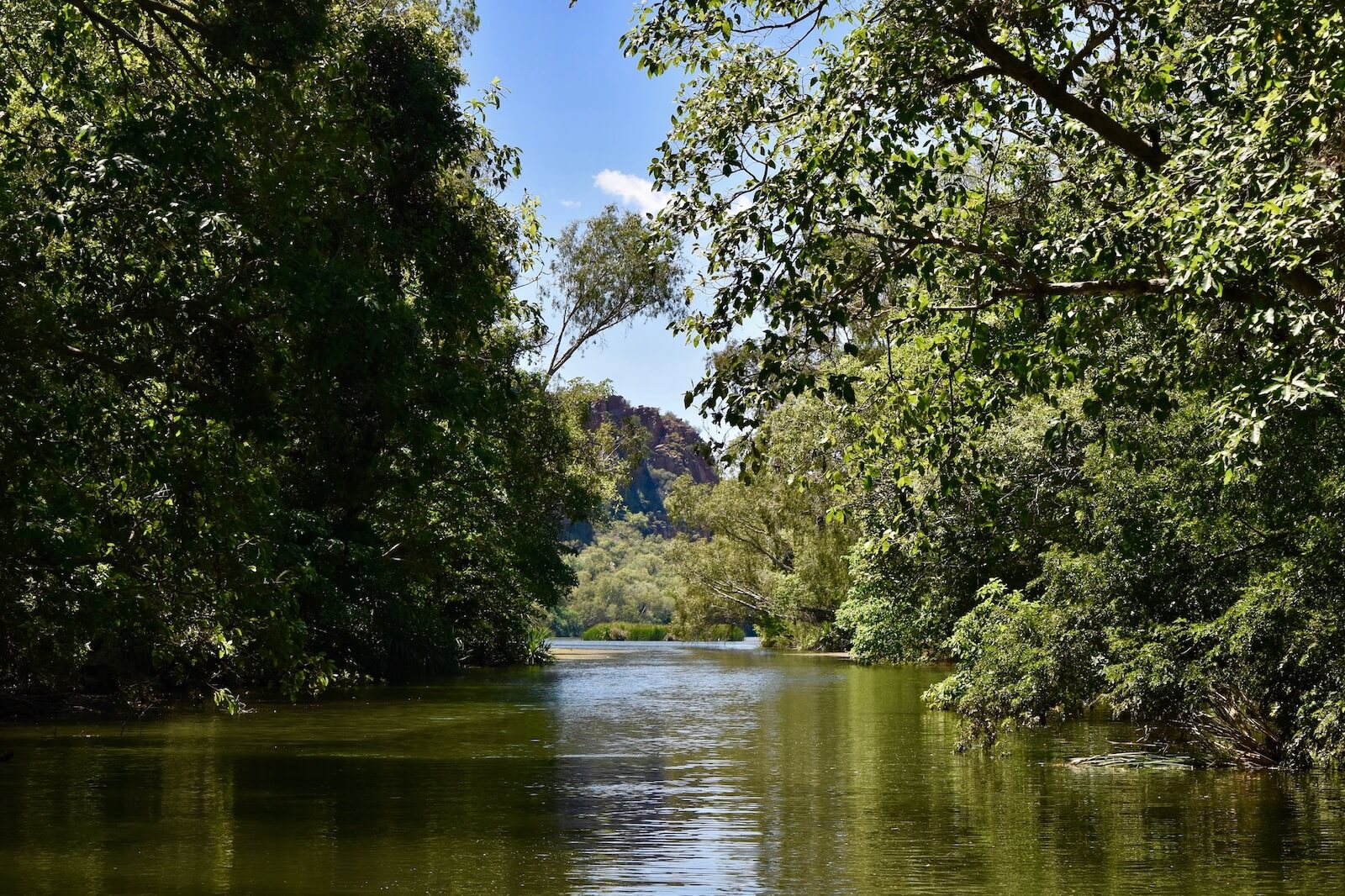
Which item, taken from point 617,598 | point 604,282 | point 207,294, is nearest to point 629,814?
point 207,294

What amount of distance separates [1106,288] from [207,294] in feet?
24.5

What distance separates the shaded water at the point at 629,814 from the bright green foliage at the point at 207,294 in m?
1.65

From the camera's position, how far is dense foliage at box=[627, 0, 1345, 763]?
883 centimetres

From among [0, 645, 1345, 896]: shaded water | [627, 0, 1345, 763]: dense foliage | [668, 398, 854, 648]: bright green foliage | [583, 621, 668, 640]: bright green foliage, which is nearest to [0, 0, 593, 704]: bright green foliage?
[0, 645, 1345, 896]: shaded water

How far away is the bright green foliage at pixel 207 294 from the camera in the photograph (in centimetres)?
1046

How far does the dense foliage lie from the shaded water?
1.62 m

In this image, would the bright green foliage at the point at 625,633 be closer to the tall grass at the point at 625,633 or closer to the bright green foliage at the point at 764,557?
the tall grass at the point at 625,633

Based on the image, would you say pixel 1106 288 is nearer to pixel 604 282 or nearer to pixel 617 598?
pixel 604 282

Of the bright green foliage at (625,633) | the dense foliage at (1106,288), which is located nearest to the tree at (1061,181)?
the dense foliage at (1106,288)

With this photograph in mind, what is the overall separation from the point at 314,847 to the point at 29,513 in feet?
14.3

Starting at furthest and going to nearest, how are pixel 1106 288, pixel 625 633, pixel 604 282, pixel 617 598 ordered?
pixel 617 598, pixel 625 633, pixel 604 282, pixel 1106 288

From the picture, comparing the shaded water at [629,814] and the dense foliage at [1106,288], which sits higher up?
the dense foliage at [1106,288]

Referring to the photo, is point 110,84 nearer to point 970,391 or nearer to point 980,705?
point 970,391

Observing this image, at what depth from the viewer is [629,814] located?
471 inches
